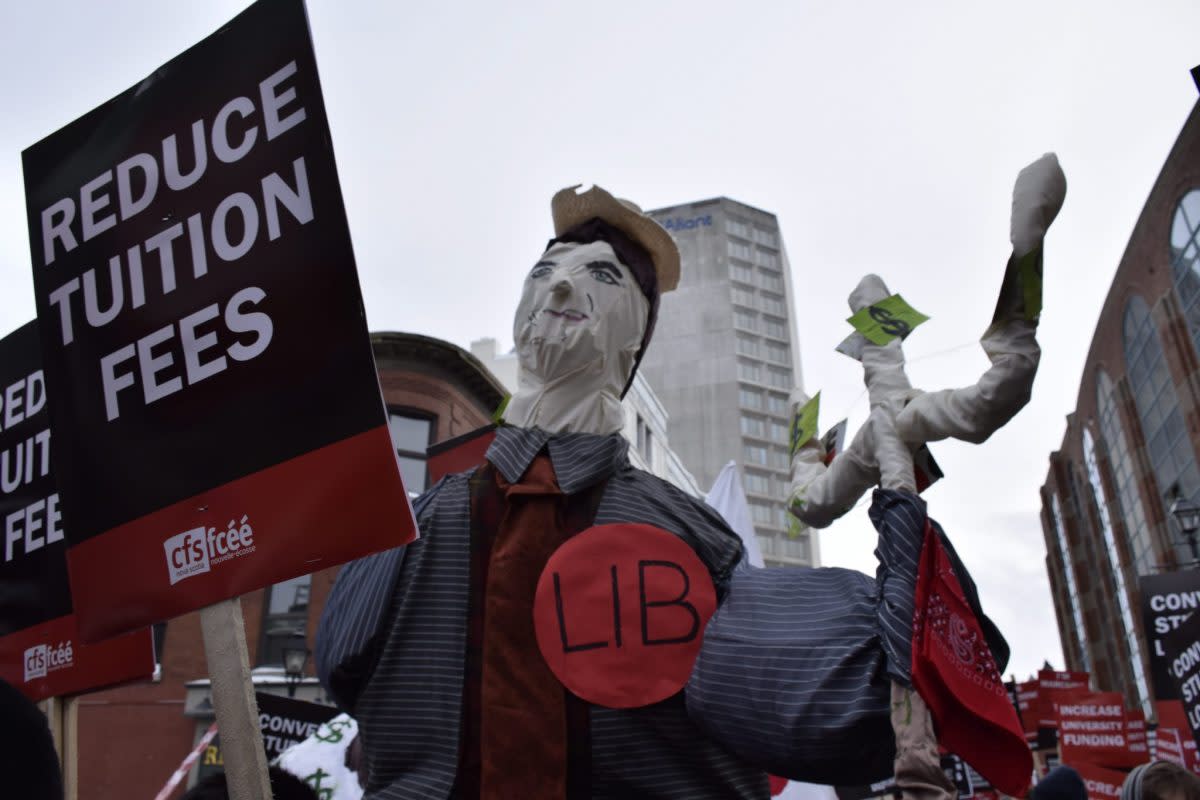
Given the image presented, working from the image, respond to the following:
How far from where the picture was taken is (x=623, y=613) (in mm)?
2502

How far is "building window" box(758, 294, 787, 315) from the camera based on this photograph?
2435 inches

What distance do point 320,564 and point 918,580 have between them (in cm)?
126

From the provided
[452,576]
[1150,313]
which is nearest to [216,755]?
[452,576]

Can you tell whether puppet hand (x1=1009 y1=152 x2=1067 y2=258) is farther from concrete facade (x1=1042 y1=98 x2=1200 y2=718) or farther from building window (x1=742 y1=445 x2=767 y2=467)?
building window (x1=742 y1=445 x2=767 y2=467)

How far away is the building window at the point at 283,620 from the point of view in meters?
15.9

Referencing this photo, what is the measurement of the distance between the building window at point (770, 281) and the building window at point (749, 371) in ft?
19.9

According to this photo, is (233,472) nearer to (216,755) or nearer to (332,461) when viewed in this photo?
(332,461)

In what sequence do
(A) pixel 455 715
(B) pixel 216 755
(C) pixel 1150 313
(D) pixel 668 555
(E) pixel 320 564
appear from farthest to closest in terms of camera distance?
(C) pixel 1150 313, (B) pixel 216 755, (D) pixel 668 555, (A) pixel 455 715, (E) pixel 320 564

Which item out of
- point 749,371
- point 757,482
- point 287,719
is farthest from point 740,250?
point 287,719

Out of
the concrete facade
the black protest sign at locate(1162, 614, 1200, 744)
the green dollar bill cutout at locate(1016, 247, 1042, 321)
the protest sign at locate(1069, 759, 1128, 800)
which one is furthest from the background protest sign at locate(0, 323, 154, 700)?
the concrete facade

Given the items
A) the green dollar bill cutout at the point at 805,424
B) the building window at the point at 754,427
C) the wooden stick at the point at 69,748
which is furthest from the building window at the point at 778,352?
the wooden stick at the point at 69,748

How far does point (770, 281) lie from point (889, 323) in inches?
2413

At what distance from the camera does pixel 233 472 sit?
6.51 feet

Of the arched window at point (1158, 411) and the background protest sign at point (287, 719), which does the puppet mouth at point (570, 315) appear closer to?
the background protest sign at point (287, 719)
